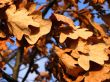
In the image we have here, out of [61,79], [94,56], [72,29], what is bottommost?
[61,79]

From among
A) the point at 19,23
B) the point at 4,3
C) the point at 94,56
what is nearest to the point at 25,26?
the point at 19,23

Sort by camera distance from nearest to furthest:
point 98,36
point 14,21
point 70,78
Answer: point 14,21 < point 70,78 < point 98,36

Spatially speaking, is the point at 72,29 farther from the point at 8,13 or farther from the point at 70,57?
the point at 8,13

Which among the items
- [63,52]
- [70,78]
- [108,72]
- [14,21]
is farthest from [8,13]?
[108,72]

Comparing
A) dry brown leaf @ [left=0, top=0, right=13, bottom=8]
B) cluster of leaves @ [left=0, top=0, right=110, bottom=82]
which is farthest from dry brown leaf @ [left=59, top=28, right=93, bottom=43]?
dry brown leaf @ [left=0, top=0, right=13, bottom=8]

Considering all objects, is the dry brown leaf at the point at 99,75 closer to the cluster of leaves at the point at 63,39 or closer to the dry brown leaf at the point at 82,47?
the cluster of leaves at the point at 63,39

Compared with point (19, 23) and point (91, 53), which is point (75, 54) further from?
point (19, 23)

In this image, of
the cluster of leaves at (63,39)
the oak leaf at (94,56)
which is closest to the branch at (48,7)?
the cluster of leaves at (63,39)
